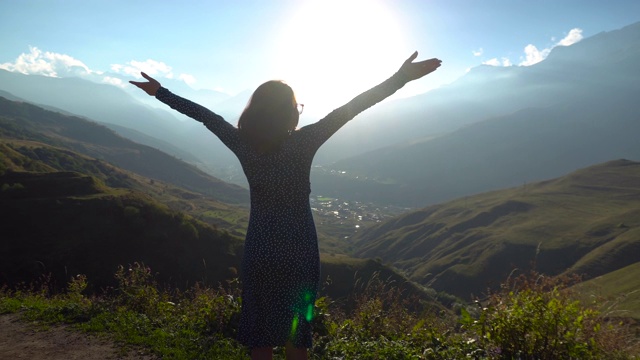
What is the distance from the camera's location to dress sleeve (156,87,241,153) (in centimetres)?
318

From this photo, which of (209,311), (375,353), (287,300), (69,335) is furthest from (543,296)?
(69,335)

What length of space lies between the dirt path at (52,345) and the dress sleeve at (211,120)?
4.14 metres

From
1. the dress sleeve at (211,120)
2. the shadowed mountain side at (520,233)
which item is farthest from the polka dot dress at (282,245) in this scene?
the shadowed mountain side at (520,233)

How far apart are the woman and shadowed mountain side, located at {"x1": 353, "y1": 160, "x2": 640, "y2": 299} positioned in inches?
3977

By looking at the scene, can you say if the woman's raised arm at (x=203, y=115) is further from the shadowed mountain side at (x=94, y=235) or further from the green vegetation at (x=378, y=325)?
the shadowed mountain side at (x=94, y=235)

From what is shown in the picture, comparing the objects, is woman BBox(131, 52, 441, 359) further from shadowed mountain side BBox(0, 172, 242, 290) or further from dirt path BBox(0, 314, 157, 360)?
shadowed mountain side BBox(0, 172, 242, 290)

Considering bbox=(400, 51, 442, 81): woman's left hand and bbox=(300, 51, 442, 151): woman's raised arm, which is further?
bbox=(400, 51, 442, 81): woman's left hand

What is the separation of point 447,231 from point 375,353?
16079cm

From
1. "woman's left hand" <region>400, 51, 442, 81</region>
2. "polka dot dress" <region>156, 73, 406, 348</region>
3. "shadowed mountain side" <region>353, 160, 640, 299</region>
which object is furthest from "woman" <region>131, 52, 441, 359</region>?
"shadowed mountain side" <region>353, 160, 640, 299</region>

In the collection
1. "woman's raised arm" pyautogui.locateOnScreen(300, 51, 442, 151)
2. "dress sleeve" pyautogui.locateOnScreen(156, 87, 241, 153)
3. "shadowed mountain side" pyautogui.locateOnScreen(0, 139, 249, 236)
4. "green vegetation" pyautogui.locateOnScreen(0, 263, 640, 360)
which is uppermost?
"woman's raised arm" pyautogui.locateOnScreen(300, 51, 442, 151)

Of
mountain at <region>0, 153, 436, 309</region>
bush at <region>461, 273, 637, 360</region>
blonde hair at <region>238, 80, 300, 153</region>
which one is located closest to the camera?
blonde hair at <region>238, 80, 300, 153</region>

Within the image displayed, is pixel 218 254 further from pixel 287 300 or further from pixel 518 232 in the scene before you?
pixel 518 232

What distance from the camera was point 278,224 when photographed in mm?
3008

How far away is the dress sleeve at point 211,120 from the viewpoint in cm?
318
